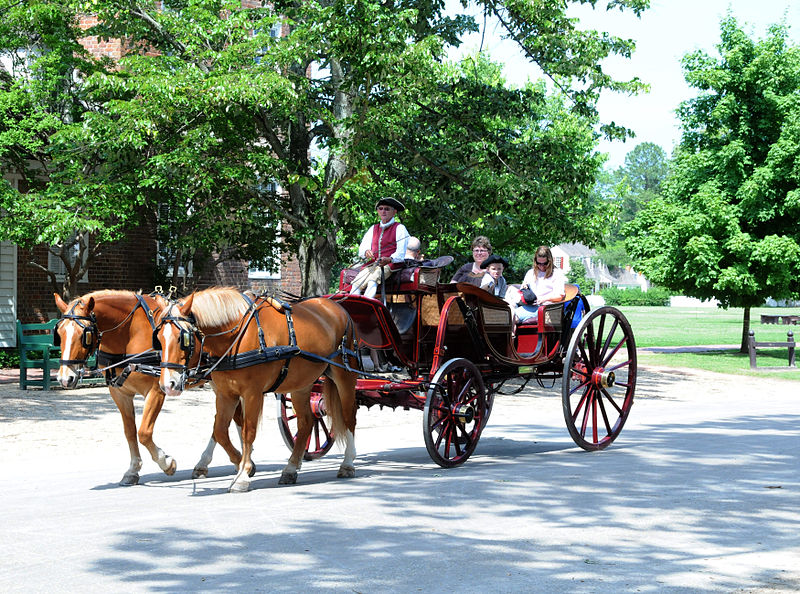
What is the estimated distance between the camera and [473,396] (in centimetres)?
1018

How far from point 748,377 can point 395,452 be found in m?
14.8

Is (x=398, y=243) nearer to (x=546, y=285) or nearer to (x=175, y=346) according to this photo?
(x=546, y=285)

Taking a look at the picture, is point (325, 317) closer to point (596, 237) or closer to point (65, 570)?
point (65, 570)

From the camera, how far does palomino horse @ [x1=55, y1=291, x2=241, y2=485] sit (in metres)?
8.55

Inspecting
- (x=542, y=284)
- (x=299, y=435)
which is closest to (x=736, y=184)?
(x=542, y=284)

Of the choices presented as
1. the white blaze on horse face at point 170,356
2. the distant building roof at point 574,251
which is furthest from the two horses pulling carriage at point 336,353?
the distant building roof at point 574,251

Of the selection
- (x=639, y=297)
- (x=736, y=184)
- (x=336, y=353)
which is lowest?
(x=336, y=353)

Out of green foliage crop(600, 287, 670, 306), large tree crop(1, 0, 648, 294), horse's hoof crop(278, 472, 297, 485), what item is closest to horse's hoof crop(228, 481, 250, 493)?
horse's hoof crop(278, 472, 297, 485)

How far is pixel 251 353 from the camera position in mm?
8609

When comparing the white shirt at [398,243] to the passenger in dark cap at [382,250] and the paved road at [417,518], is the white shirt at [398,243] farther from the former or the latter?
the paved road at [417,518]

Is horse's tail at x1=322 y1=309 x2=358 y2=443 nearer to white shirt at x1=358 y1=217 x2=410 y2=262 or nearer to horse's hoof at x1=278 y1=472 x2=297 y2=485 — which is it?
horse's hoof at x1=278 y1=472 x2=297 y2=485

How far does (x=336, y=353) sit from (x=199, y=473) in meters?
1.72

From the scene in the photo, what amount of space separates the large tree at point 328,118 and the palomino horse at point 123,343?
763 centimetres

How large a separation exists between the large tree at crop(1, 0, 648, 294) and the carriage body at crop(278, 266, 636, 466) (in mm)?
6483
